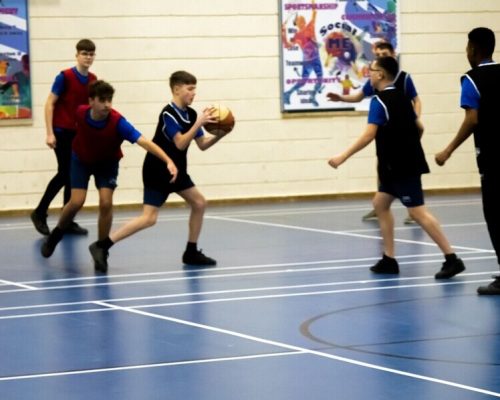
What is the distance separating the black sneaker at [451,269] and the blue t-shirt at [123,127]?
2.92 meters

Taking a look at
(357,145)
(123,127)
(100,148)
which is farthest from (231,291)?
(100,148)

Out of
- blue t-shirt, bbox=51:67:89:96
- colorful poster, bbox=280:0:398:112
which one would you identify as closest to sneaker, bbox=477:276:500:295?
blue t-shirt, bbox=51:67:89:96

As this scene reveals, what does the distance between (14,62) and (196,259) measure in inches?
284

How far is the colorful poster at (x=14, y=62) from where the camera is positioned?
1808 cm

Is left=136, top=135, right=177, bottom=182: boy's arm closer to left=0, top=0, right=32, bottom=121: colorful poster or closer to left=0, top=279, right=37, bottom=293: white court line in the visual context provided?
left=0, top=279, right=37, bottom=293: white court line

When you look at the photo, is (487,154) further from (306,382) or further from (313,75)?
(313,75)

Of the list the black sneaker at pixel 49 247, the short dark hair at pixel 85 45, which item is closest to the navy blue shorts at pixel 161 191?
the black sneaker at pixel 49 247

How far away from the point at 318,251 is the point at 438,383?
6.18m

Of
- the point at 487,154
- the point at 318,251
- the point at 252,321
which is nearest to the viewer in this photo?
the point at 252,321

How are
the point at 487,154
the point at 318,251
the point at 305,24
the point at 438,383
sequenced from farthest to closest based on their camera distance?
the point at 305,24 < the point at 318,251 < the point at 487,154 < the point at 438,383

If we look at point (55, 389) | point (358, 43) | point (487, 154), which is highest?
point (358, 43)

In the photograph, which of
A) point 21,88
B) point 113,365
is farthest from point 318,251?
point 21,88

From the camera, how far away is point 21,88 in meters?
18.2

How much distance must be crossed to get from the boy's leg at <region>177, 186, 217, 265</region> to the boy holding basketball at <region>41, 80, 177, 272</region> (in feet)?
0.91
